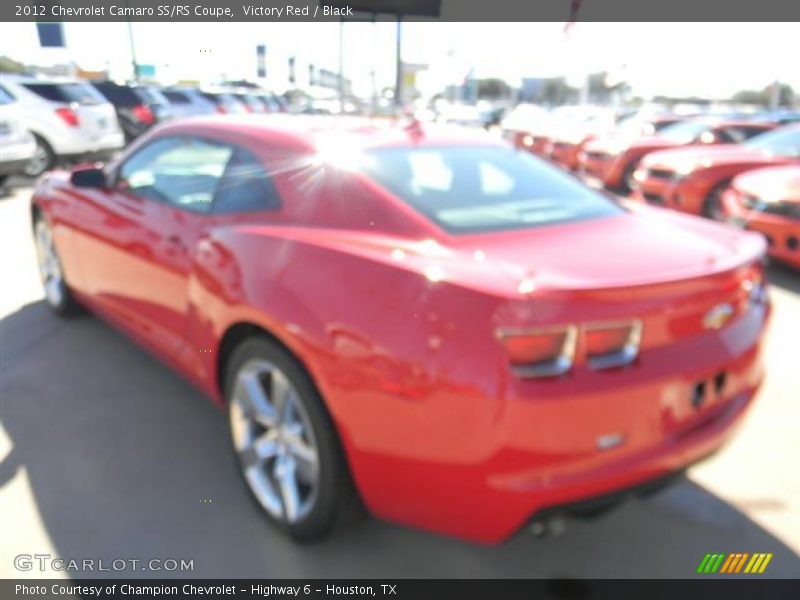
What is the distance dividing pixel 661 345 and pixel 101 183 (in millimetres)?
3197

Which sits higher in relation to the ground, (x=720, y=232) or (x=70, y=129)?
(x=720, y=232)

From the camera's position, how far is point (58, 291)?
4.54 metres

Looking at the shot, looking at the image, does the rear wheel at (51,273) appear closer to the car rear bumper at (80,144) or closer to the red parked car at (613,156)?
the car rear bumper at (80,144)

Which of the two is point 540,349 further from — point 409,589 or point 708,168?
point 708,168

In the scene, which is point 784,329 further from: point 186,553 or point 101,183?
point 101,183

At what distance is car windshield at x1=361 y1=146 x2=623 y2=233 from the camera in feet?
8.04

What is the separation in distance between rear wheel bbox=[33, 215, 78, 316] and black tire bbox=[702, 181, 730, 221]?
253 inches

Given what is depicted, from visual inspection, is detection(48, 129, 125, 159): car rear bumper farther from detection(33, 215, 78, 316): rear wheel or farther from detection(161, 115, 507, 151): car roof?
detection(161, 115, 507, 151): car roof

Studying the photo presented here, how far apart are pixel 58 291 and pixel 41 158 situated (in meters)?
7.94

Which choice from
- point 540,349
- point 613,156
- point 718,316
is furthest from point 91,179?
point 613,156

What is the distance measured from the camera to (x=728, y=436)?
7.07ft

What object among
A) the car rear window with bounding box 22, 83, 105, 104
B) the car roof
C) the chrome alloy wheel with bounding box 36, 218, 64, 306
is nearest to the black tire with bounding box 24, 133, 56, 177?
the car rear window with bounding box 22, 83, 105, 104

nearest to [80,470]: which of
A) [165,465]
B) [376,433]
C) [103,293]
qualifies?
[165,465]

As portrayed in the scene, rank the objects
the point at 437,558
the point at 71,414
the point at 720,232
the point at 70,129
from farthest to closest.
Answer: the point at 70,129 → the point at 71,414 → the point at 720,232 → the point at 437,558
